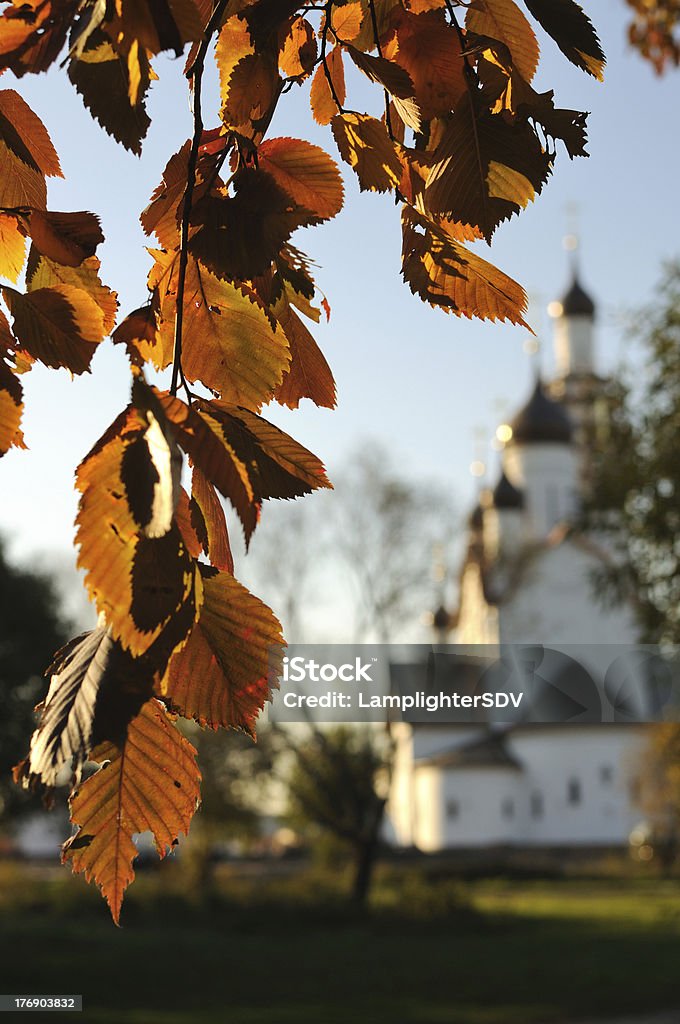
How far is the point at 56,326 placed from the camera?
0.91 m

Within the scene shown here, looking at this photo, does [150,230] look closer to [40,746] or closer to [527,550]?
[40,746]

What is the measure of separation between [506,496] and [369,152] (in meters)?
42.3

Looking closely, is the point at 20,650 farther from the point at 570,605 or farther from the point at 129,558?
the point at 570,605

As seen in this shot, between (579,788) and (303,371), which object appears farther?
(579,788)

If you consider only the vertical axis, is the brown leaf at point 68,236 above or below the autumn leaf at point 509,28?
below

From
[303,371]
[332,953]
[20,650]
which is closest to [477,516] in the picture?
[20,650]

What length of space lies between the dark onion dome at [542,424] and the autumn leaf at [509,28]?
43184mm

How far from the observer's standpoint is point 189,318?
965 millimetres

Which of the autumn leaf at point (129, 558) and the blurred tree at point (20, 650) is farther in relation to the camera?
the blurred tree at point (20, 650)

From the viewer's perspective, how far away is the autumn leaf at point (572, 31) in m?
0.96

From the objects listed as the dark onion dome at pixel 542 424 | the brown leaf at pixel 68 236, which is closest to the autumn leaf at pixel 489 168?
the brown leaf at pixel 68 236

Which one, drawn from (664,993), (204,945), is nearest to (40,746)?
(664,993)

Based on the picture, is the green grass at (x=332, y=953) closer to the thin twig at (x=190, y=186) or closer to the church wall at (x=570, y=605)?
the thin twig at (x=190, y=186)

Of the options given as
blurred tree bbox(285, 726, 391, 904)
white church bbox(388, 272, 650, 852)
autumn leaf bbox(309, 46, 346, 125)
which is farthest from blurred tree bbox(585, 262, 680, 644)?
white church bbox(388, 272, 650, 852)
